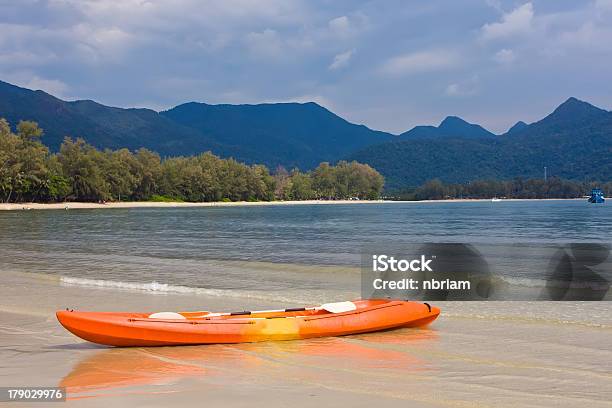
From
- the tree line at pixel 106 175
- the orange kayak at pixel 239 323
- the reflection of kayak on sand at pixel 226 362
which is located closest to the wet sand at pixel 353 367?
the reflection of kayak on sand at pixel 226 362

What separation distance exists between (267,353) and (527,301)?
8608 mm

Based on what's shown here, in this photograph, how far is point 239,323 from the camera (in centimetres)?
1108

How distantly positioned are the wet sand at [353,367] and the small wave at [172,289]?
453 cm

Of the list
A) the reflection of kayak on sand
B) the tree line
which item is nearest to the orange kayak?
the reflection of kayak on sand

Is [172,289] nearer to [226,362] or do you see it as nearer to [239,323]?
[239,323]

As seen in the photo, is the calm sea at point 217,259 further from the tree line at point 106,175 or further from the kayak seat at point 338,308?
the tree line at point 106,175

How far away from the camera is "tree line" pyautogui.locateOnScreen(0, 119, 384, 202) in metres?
117

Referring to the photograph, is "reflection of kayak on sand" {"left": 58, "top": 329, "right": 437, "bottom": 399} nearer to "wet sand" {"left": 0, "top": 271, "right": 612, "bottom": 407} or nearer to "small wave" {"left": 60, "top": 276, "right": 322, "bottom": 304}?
"wet sand" {"left": 0, "top": 271, "right": 612, "bottom": 407}

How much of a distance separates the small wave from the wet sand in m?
4.53

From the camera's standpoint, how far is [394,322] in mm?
12242

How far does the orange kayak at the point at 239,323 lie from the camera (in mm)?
10414

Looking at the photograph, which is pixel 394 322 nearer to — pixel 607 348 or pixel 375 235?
pixel 607 348

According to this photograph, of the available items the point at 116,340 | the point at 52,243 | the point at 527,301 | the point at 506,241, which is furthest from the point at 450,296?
the point at 52,243

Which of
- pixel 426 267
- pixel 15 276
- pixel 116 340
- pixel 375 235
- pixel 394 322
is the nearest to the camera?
pixel 116 340
